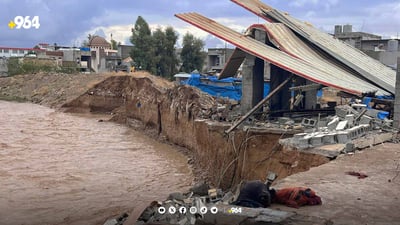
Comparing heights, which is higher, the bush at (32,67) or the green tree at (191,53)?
the green tree at (191,53)

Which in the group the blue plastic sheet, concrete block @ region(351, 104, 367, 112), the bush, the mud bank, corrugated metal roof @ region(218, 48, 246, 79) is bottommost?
the mud bank

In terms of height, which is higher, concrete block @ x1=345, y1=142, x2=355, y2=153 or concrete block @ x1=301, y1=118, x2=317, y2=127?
concrete block @ x1=301, y1=118, x2=317, y2=127

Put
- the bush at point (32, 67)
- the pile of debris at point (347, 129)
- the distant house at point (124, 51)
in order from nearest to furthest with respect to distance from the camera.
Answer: the pile of debris at point (347, 129)
the bush at point (32, 67)
the distant house at point (124, 51)

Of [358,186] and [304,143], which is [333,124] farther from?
[358,186]

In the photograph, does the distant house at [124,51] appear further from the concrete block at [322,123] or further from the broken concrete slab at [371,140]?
the broken concrete slab at [371,140]

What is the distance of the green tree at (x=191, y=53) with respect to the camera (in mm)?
50812

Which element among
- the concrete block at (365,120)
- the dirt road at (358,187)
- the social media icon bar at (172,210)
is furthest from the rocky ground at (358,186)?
the social media icon bar at (172,210)

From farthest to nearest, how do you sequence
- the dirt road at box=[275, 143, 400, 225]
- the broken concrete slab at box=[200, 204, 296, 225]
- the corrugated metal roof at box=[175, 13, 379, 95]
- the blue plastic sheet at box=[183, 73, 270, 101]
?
the blue plastic sheet at box=[183, 73, 270, 101] → the corrugated metal roof at box=[175, 13, 379, 95] → the dirt road at box=[275, 143, 400, 225] → the broken concrete slab at box=[200, 204, 296, 225]

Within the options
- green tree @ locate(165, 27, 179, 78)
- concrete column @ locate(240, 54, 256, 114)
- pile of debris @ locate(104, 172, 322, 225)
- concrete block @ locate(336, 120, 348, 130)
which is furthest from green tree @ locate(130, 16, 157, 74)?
pile of debris @ locate(104, 172, 322, 225)

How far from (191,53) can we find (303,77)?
34580 mm

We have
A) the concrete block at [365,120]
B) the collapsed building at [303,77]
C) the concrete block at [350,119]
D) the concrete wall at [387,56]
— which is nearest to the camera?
the concrete block at [350,119]

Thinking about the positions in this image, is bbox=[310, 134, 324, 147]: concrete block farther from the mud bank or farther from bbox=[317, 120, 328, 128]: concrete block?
bbox=[317, 120, 328, 128]: concrete block

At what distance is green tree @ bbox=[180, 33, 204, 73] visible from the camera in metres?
50.8

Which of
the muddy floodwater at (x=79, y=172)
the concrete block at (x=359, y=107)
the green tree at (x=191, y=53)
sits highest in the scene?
the green tree at (x=191, y=53)
